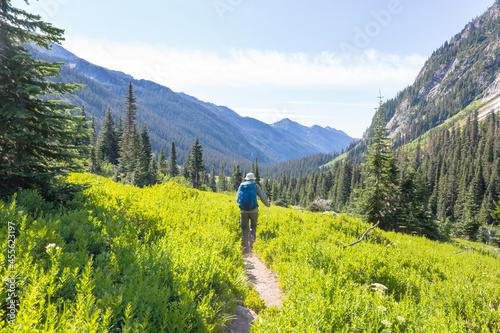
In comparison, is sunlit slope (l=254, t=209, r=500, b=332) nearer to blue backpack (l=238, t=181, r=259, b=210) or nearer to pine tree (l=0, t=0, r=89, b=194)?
blue backpack (l=238, t=181, r=259, b=210)

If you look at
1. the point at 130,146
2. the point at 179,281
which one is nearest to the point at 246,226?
the point at 179,281

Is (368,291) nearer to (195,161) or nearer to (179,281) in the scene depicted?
(179,281)

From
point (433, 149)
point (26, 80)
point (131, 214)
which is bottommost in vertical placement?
point (131, 214)

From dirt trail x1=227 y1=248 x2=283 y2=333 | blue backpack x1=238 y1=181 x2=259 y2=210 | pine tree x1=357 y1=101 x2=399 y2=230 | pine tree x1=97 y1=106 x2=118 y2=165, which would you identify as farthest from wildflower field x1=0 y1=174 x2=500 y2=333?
pine tree x1=97 y1=106 x2=118 y2=165

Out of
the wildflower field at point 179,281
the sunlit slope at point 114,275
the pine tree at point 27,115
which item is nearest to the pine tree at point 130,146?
the pine tree at point 27,115

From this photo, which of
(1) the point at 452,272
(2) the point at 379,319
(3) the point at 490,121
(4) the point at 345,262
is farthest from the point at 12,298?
(3) the point at 490,121

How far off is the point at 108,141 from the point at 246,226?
57.3 m

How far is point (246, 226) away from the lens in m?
9.96

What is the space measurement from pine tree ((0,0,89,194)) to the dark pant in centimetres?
663

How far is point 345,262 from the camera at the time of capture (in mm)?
6441

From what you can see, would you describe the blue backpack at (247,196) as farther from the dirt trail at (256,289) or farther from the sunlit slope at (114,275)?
the sunlit slope at (114,275)

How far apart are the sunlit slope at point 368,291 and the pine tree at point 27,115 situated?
7.65m

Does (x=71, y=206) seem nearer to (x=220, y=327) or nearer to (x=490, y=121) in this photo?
(x=220, y=327)

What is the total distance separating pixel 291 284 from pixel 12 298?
4.98 meters
